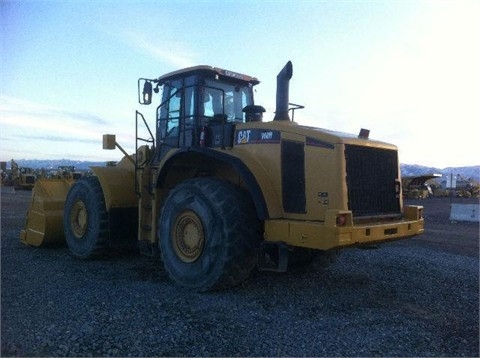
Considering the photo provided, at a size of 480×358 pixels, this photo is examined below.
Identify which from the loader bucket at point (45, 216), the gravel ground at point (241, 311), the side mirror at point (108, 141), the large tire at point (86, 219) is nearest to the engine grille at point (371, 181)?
Result: the gravel ground at point (241, 311)

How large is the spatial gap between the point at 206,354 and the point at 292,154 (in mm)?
2762

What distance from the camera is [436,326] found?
15.8 ft

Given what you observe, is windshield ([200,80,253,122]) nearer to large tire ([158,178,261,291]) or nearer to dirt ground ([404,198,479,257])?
large tire ([158,178,261,291])

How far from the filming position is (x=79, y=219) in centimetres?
831

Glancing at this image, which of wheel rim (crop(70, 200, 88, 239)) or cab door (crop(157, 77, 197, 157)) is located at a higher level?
cab door (crop(157, 77, 197, 157))

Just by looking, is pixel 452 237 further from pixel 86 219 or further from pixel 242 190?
pixel 86 219

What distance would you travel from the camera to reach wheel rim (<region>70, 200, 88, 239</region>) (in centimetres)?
811

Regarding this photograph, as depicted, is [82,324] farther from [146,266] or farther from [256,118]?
[256,118]

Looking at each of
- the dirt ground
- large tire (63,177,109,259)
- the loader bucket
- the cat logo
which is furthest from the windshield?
the dirt ground

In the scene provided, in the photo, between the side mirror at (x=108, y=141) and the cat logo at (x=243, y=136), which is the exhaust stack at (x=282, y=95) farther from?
the side mirror at (x=108, y=141)

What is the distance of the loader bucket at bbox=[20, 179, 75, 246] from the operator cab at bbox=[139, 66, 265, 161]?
2907 millimetres

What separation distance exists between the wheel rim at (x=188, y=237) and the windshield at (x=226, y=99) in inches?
71.8

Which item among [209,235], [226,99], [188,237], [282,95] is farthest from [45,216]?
[282,95]

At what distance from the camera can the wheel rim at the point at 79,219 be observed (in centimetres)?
811
